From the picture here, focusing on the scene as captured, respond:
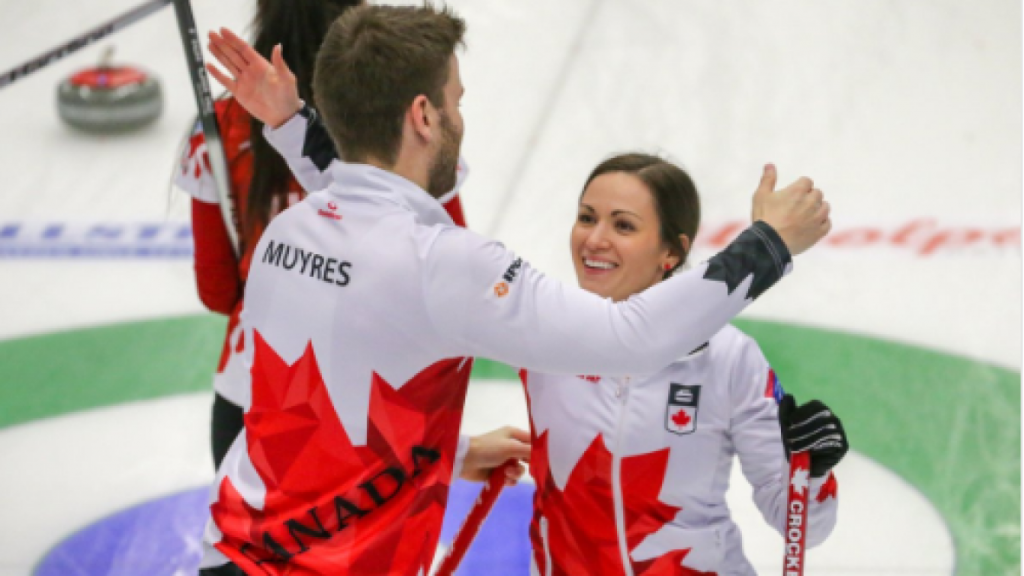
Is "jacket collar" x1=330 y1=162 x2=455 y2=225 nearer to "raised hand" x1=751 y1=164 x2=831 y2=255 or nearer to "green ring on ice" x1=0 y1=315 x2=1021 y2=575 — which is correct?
"raised hand" x1=751 y1=164 x2=831 y2=255

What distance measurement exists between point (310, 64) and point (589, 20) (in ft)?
12.3

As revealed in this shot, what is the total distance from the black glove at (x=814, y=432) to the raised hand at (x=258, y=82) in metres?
0.94

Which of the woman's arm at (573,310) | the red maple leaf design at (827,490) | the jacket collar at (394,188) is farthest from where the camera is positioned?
the red maple leaf design at (827,490)

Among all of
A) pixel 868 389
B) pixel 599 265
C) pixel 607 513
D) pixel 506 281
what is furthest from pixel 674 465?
pixel 868 389

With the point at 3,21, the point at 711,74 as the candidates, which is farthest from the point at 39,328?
the point at 711,74

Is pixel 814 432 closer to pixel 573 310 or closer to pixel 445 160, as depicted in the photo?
pixel 573 310

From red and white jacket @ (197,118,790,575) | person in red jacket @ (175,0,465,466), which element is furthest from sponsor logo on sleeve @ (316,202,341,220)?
person in red jacket @ (175,0,465,466)

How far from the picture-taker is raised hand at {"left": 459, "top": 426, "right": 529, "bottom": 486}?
89.9 inches

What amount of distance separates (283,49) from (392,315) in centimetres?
89

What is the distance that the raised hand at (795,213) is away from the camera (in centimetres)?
179

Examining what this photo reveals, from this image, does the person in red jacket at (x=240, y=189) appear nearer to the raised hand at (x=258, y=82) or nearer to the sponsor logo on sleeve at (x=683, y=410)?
the raised hand at (x=258, y=82)

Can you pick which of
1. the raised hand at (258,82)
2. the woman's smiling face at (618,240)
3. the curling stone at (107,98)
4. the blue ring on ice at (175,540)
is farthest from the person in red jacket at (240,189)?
the curling stone at (107,98)

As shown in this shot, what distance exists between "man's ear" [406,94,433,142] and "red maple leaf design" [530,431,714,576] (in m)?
0.62

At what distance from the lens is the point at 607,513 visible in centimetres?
216
